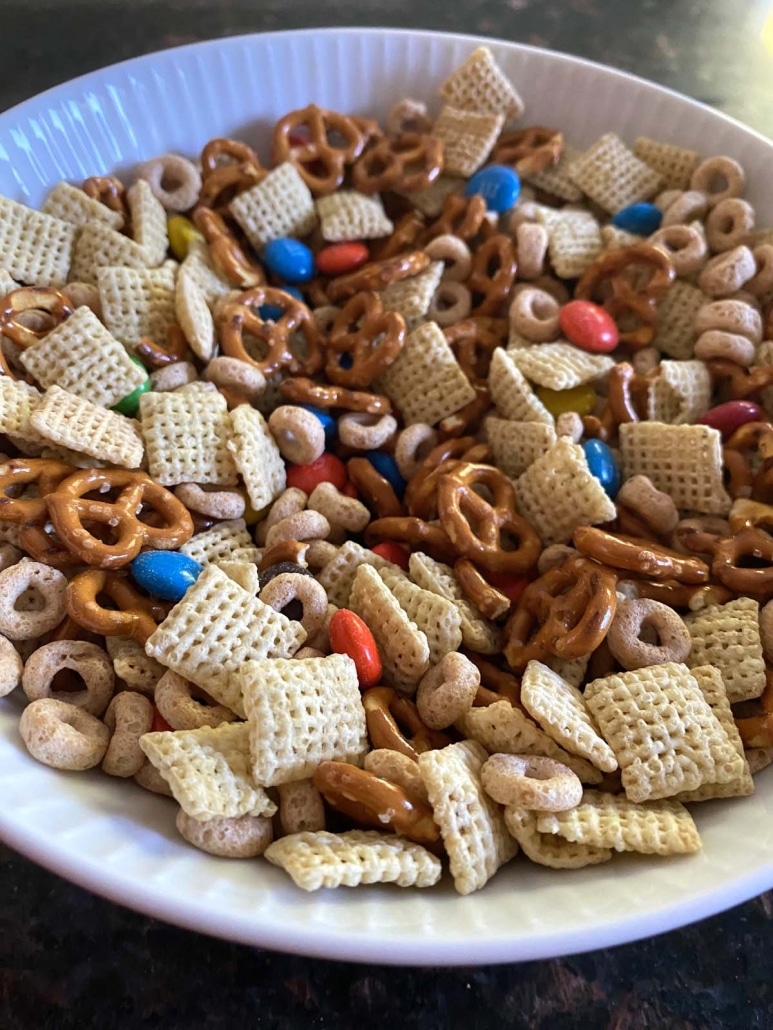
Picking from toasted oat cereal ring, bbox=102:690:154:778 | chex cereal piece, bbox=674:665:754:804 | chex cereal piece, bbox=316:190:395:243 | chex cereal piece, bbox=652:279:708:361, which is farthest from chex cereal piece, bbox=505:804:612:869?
chex cereal piece, bbox=316:190:395:243

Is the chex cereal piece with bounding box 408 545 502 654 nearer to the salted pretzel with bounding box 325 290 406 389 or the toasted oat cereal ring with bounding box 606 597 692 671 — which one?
the toasted oat cereal ring with bounding box 606 597 692 671

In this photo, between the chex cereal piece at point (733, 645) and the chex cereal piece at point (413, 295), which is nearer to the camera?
the chex cereal piece at point (733, 645)

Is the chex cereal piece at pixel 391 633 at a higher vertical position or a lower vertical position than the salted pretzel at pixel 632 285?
lower

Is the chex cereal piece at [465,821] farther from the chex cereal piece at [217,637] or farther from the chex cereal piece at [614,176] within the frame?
the chex cereal piece at [614,176]

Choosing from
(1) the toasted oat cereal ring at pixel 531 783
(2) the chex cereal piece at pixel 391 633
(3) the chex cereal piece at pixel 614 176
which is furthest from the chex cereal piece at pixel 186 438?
(3) the chex cereal piece at pixel 614 176

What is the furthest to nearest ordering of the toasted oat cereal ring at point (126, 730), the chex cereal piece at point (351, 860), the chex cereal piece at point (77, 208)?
the chex cereal piece at point (77, 208)
the toasted oat cereal ring at point (126, 730)
the chex cereal piece at point (351, 860)

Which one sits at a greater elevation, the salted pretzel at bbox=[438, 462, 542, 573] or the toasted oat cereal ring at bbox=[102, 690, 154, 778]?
the salted pretzel at bbox=[438, 462, 542, 573]

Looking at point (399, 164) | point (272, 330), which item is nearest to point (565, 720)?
point (272, 330)

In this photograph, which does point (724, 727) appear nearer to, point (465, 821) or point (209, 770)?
point (465, 821)
